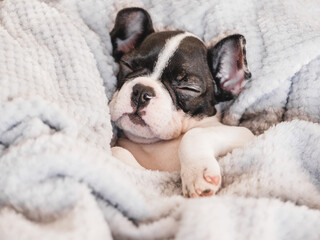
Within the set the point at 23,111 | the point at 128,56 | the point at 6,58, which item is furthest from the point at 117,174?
the point at 128,56

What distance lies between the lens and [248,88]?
4.83ft

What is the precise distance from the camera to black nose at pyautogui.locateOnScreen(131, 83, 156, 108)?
4.24 ft

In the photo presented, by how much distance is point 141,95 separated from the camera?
1291mm

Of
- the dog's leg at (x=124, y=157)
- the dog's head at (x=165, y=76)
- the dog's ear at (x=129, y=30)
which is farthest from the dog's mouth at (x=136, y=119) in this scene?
the dog's ear at (x=129, y=30)

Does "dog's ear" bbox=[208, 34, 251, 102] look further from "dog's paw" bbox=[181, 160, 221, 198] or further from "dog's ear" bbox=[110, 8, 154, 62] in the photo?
"dog's paw" bbox=[181, 160, 221, 198]

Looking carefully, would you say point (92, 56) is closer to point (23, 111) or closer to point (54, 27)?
point (54, 27)

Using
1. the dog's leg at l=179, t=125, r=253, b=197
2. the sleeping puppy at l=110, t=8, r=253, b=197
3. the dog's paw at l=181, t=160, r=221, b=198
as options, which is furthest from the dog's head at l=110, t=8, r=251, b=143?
the dog's paw at l=181, t=160, r=221, b=198

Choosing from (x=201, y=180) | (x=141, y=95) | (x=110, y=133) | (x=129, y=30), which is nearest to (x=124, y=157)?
(x=110, y=133)

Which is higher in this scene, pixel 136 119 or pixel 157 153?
pixel 136 119

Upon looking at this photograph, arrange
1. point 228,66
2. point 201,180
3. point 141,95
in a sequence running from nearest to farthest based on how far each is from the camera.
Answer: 1. point 201,180
2. point 141,95
3. point 228,66

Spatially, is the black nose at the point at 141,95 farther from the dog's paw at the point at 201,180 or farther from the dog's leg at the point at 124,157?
the dog's paw at the point at 201,180

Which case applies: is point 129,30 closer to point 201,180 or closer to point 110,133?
point 110,133

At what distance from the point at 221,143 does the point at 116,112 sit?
0.36 metres

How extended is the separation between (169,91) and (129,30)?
0.33 metres
